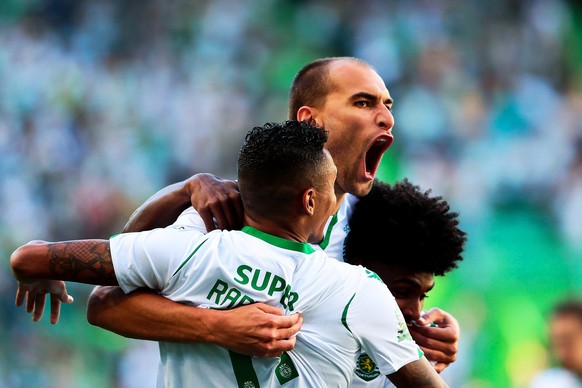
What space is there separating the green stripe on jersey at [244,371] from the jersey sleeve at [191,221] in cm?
61

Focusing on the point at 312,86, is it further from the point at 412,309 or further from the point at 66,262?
the point at 66,262

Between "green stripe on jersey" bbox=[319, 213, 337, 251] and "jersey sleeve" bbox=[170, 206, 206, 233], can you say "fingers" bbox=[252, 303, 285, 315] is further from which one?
"green stripe on jersey" bbox=[319, 213, 337, 251]

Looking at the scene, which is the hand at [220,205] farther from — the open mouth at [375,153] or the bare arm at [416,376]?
the bare arm at [416,376]

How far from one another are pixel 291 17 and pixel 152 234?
9.56m

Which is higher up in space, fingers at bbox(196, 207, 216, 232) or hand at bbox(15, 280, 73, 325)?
fingers at bbox(196, 207, 216, 232)

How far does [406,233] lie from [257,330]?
3.81ft

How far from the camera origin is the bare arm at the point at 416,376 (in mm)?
3021

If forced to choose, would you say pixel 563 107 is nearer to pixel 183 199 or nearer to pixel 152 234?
pixel 183 199

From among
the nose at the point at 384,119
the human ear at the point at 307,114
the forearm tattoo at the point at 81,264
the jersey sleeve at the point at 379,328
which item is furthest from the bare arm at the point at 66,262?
the nose at the point at 384,119

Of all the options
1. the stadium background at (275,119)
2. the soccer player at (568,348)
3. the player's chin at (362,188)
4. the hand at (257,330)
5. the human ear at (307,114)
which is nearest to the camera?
the hand at (257,330)

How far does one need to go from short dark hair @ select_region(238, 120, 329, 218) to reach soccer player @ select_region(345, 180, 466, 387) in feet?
2.77

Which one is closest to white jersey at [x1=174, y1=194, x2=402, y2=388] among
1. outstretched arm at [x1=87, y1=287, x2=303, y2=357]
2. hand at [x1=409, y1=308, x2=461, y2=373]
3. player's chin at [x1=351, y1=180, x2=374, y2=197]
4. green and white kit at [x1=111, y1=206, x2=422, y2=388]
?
player's chin at [x1=351, y1=180, x2=374, y2=197]

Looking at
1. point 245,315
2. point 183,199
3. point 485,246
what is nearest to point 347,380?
point 245,315

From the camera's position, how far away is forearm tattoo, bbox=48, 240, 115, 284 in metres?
3.00
